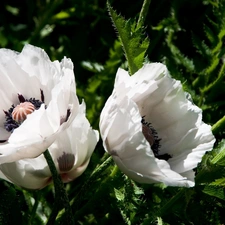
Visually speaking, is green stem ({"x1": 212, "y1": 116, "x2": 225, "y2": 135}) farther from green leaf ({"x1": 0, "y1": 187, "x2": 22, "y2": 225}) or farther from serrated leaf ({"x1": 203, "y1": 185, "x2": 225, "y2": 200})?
green leaf ({"x1": 0, "y1": 187, "x2": 22, "y2": 225})

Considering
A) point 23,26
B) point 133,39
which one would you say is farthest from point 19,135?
point 23,26

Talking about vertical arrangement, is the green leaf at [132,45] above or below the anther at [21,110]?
above

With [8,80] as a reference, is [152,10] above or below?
below

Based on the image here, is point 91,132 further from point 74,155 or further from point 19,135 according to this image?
point 19,135

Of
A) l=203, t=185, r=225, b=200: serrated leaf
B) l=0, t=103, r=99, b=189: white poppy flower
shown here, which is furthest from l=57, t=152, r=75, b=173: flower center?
l=203, t=185, r=225, b=200: serrated leaf

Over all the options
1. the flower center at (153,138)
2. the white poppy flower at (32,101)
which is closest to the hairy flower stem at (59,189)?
the white poppy flower at (32,101)

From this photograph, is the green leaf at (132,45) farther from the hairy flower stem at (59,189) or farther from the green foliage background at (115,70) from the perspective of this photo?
the hairy flower stem at (59,189)
